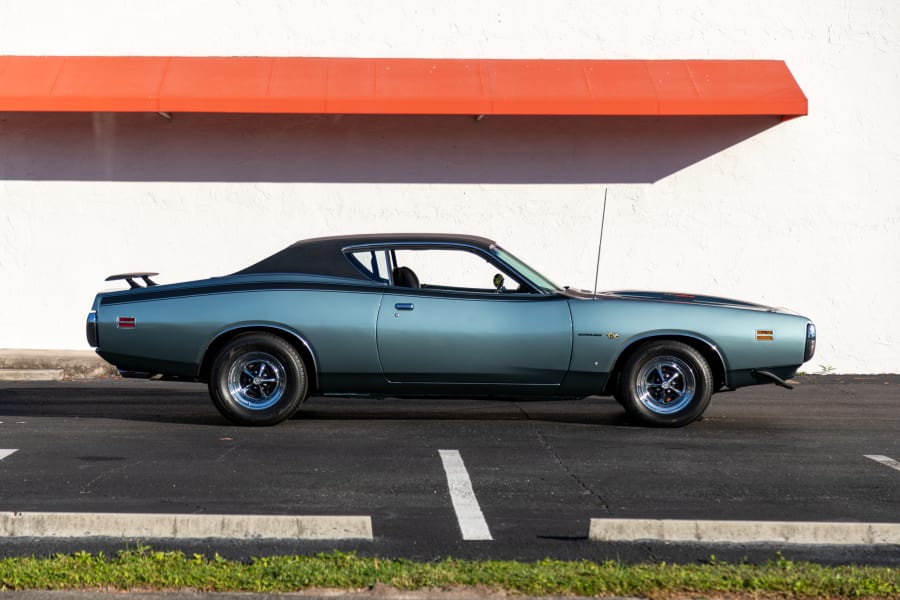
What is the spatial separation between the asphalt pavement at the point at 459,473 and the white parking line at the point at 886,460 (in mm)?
22

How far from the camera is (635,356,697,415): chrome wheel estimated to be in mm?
10055

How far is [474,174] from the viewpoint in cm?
1590

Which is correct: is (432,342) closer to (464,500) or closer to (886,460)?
(464,500)

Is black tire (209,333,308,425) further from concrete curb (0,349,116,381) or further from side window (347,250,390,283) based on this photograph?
concrete curb (0,349,116,381)

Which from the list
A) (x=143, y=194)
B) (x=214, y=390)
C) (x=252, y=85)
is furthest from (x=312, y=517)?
(x=143, y=194)

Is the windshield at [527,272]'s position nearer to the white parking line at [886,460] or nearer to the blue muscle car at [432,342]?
the blue muscle car at [432,342]

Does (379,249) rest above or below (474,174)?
below

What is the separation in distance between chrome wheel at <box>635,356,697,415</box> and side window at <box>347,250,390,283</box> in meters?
2.18

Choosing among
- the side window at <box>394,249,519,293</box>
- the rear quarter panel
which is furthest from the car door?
the side window at <box>394,249,519,293</box>

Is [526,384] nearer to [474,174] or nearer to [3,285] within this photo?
[474,174]

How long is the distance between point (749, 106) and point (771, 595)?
10.4 metres

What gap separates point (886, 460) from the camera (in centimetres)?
875

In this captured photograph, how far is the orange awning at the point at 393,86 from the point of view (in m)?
14.7

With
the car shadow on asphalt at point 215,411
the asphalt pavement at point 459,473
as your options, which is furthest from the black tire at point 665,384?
the car shadow on asphalt at point 215,411
